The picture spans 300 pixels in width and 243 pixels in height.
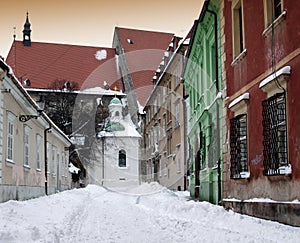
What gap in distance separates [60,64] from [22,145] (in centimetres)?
4708

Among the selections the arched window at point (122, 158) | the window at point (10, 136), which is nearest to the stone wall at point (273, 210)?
the window at point (10, 136)

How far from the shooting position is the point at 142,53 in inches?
2504

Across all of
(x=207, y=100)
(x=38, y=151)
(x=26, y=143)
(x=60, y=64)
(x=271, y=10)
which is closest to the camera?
(x=271, y=10)

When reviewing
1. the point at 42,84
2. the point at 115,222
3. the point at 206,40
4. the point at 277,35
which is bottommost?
the point at 115,222

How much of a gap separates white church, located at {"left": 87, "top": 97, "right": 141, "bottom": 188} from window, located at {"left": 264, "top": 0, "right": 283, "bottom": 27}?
40.6m

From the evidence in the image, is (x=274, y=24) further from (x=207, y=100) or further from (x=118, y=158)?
(x=118, y=158)

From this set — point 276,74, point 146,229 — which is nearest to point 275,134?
point 276,74

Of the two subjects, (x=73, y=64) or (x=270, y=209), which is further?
(x=73, y=64)

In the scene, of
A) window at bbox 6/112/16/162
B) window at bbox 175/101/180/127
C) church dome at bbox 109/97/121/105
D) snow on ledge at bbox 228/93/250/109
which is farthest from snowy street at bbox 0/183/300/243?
church dome at bbox 109/97/121/105

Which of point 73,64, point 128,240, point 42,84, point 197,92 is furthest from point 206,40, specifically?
point 73,64

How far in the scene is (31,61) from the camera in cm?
6016

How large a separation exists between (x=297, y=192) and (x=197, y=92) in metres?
12.4

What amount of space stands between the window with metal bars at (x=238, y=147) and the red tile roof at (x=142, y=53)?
154ft

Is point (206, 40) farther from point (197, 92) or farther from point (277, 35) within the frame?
point (277, 35)
